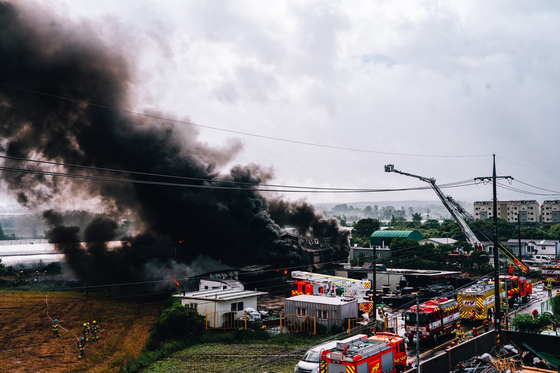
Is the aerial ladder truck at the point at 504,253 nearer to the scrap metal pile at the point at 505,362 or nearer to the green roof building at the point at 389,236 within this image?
the scrap metal pile at the point at 505,362

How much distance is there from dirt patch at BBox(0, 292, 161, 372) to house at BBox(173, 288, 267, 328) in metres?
4.18

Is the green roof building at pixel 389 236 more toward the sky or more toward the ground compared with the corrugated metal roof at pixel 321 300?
more toward the sky

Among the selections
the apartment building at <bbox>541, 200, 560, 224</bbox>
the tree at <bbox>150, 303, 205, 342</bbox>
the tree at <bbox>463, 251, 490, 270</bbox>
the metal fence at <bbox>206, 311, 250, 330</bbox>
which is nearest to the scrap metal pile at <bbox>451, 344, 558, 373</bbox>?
the metal fence at <bbox>206, 311, 250, 330</bbox>

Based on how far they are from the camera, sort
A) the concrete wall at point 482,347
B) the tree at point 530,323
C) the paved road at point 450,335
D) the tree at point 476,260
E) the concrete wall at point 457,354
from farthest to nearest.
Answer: the tree at point 476,260 < the tree at point 530,323 < the paved road at point 450,335 < the concrete wall at point 482,347 < the concrete wall at point 457,354

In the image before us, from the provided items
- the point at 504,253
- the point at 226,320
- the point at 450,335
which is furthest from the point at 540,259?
the point at 226,320

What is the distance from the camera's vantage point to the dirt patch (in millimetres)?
23234

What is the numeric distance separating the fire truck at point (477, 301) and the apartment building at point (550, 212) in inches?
5694

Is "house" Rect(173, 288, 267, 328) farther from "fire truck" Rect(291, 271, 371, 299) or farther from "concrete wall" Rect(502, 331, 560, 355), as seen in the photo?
"concrete wall" Rect(502, 331, 560, 355)

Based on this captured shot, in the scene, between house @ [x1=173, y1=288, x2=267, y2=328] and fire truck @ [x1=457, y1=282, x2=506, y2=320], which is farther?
house @ [x1=173, y1=288, x2=267, y2=328]

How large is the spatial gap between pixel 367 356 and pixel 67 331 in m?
24.5

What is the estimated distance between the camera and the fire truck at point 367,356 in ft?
50.4

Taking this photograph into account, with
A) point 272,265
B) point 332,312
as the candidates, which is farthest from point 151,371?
point 272,265

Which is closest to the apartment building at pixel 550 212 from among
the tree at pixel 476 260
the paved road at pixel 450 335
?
the tree at pixel 476 260

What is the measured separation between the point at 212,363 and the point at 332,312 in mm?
10144
